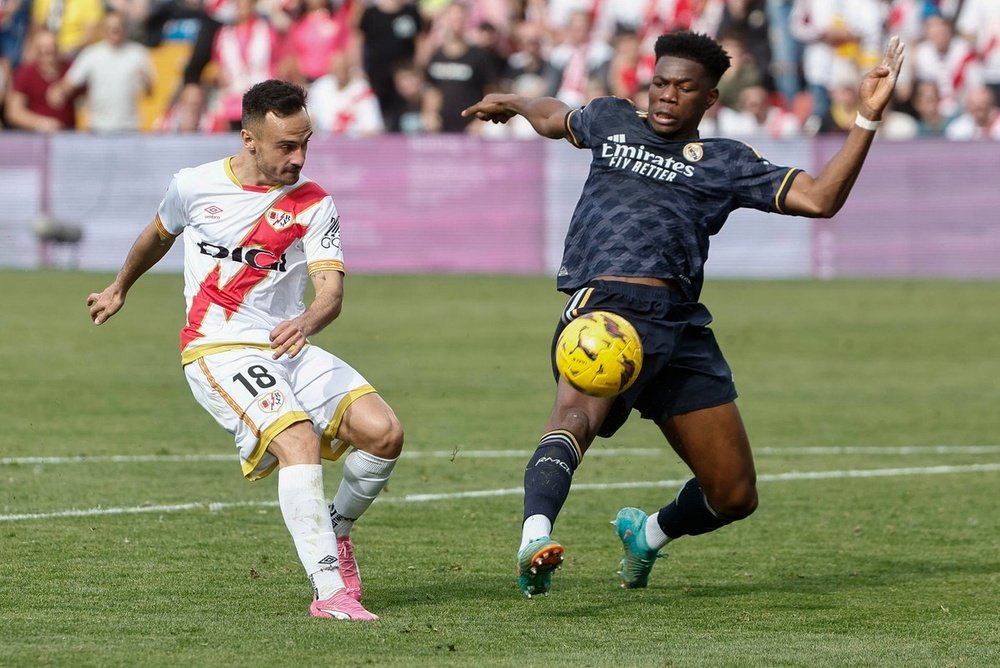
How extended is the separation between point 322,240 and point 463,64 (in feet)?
56.4

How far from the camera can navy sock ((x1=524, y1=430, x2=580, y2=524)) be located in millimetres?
6938

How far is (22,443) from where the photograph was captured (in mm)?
11930

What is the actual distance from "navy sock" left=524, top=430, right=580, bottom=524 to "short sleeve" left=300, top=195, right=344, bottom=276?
1.08 meters

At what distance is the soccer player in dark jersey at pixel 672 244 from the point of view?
24.5ft

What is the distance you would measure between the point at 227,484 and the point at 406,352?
661 centimetres

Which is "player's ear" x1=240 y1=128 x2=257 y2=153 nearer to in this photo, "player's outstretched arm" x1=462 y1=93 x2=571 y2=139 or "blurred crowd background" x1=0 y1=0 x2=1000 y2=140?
"player's outstretched arm" x1=462 y1=93 x2=571 y2=139

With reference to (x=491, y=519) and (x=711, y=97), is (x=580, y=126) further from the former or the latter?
(x=491, y=519)

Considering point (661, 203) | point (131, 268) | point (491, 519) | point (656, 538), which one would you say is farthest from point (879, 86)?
point (491, 519)

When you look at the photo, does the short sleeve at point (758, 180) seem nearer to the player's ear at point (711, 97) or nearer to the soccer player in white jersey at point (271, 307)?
the player's ear at point (711, 97)

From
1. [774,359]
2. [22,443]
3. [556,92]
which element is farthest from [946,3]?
[22,443]

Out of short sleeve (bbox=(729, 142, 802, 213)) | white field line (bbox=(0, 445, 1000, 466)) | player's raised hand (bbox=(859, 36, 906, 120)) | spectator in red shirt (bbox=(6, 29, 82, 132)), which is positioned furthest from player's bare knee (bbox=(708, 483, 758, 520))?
spectator in red shirt (bbox=(6, 29, 82, 132))

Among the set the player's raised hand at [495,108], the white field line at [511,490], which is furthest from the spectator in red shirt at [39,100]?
the player's raised hand at [495,108]

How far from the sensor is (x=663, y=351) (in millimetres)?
7492

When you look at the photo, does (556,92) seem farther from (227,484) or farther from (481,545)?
(481,545)
